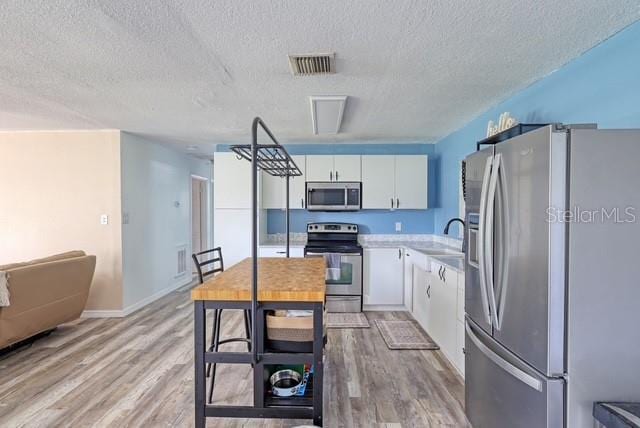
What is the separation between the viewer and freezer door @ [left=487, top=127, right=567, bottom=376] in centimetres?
126

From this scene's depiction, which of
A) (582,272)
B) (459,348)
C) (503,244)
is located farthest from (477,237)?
(459,348)

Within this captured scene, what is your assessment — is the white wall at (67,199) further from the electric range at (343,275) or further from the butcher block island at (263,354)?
the butcher block island at (263,354)

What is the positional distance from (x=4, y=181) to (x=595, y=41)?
19.4ft

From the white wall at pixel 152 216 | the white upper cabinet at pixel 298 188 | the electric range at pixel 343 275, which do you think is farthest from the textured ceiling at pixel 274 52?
the electric range at pixel 343 275

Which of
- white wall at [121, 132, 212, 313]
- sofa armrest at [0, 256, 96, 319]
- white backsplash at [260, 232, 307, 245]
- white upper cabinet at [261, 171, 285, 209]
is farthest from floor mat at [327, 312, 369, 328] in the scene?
sofa armrest at [0, 256, 96, 319]

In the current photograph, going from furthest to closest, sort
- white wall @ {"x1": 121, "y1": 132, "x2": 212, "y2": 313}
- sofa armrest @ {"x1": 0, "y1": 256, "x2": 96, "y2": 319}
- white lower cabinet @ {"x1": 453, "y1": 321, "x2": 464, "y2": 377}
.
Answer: white wall @ {"x1": 121, "y1": 132, "x2": 212, "y2": 313}, sofa armrest @ {"x1": 0, "y1": 256, "x2": 96, "y2": 319}, white lower cabinet @ {"x1": 453, "y1": 321, "x2": 464, "y2": 377}

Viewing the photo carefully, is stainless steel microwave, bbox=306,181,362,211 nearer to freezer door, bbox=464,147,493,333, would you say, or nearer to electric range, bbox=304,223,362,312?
electric range, bbox=304,223,362,312

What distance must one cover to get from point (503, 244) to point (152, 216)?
4.55 metres

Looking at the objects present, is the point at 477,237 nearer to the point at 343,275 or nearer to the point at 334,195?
the point at 343,275

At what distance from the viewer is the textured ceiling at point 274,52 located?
1.59 metres

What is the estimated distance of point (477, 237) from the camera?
5.78ft

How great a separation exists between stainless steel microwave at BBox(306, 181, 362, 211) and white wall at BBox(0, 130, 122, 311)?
2458 millimetres

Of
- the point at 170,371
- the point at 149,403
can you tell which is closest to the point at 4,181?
the point at 170,371

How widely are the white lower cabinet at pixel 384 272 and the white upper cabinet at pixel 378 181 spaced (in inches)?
26.2
